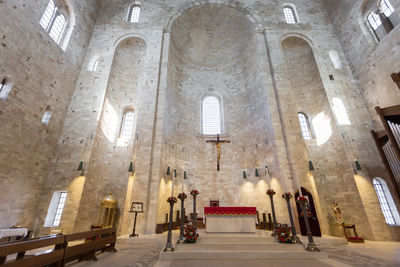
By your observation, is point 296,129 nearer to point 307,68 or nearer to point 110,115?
point 307,68

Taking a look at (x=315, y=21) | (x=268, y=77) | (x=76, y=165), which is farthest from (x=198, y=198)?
(x=315, y=21)

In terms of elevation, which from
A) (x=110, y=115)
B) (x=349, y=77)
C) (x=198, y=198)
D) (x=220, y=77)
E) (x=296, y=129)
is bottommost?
(x=198, y=198)

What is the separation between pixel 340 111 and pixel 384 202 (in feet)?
18.5

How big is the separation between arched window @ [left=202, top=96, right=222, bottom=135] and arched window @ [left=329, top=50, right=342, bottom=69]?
30.3 feet

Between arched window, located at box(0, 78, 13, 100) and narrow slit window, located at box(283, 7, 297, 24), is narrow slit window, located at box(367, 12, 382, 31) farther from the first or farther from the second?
arched window, located at box(0, 78, 13, 100)

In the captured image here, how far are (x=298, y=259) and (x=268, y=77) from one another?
36.9ft

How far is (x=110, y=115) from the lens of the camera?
13.3m

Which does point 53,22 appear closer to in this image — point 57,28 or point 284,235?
point 57,28

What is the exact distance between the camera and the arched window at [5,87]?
8.45 metres

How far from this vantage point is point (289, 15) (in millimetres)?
17125

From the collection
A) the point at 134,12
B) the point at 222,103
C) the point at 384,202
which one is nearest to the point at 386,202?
the point at 384,202

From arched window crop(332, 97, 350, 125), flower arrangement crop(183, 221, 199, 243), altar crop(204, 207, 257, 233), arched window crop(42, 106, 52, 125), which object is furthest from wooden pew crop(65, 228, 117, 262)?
arched window crop(332, 97, 350, 125)

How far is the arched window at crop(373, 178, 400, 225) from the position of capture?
9667 mm

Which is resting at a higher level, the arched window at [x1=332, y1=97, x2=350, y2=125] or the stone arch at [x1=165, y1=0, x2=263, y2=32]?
the stone arch at [x1=165, y1=0, x2=263, y2=32]
